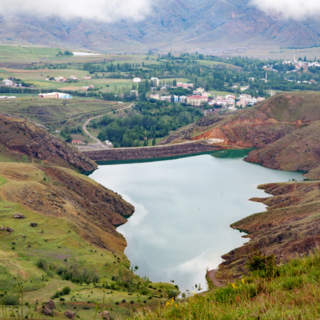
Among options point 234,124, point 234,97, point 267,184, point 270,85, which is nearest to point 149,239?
point 267,184

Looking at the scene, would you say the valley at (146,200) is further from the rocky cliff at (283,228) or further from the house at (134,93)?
the house at (134,93)

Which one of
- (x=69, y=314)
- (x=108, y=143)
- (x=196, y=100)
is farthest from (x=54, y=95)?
(x=69, y=314)

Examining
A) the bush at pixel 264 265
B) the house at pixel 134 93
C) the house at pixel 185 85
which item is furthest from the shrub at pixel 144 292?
the house at pixel 185 85

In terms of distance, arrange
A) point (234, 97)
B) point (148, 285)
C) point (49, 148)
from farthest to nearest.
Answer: point (234, 97)
point (49, 148)
point (148, 285)

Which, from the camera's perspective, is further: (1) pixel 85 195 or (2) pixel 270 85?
(2) pixel 270 85

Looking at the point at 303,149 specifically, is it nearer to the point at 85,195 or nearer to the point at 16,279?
the point at 85,195

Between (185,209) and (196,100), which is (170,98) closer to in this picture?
(196,100)
